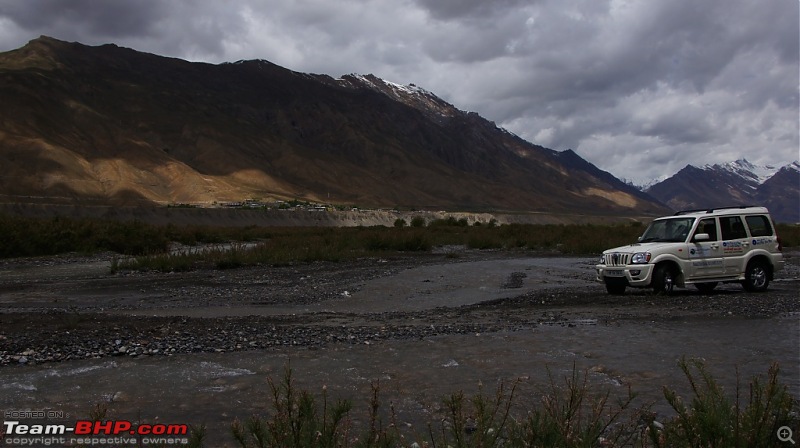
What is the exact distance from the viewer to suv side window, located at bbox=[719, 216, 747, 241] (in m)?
14.5

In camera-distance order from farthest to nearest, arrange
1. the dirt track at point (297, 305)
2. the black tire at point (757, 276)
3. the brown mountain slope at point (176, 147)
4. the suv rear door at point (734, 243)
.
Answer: the brown mountain slope at point (176, 147) → the black tire at point (757, 276) → the suv rear door at point (734, 243) → the dirt track at point (297, 305)

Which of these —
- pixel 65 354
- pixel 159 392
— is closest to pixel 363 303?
pixel 65 354

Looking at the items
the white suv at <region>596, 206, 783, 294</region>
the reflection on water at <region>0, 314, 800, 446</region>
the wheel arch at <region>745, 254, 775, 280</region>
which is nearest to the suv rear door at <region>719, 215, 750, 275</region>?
the white suv at <region>596, 206, 783, 294</region>

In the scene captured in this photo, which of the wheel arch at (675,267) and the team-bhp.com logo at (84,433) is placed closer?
the team-bhp.com logo at (84,433)

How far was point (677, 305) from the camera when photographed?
42.6 feet

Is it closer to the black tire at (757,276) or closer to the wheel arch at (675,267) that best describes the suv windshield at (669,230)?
the wheel arch at (675,267)

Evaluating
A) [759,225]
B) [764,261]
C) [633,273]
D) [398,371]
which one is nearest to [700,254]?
[633,273]

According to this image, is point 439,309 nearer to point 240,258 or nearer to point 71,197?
point 240,258

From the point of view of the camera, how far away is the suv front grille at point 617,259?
1434cm

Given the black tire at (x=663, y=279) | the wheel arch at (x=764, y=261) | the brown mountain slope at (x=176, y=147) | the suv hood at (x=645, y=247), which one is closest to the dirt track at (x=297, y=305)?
the black tire at (x=663, y=279)

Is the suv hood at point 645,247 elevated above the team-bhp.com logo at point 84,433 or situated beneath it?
elevated above

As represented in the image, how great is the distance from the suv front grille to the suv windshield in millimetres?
1051

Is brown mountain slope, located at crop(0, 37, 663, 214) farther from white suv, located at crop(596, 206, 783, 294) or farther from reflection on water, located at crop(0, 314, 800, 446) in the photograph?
reflection on water, located at crop(0, 314, 800, 446)

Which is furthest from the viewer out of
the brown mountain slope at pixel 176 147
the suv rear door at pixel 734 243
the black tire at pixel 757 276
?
the brown mountain slope at pixel 176 147
